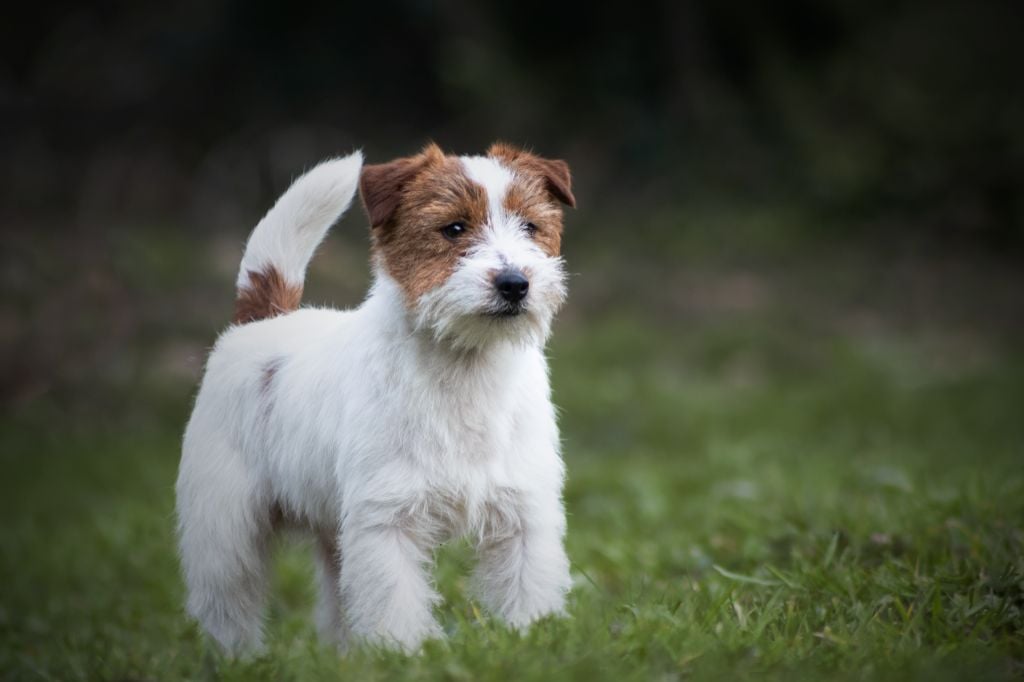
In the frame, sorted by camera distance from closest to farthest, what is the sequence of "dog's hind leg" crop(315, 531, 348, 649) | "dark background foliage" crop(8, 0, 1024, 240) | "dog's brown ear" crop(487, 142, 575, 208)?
"dog's brown ear" crop(487, 142, 575, 208)
"dog's hind leg" crop(315, 531, 348, 649)
"dark background foliage" crop(8, 0, 1024, 240)

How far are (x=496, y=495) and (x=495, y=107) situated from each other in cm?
1362

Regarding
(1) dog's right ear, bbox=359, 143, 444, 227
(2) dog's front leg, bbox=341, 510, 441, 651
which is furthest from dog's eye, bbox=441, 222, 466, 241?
(2) dog's front leg, bbox=341, 510, 441, 651

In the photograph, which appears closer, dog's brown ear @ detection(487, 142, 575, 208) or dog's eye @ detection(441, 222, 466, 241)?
dog's eye @ detection(441, 222, 466, 241)

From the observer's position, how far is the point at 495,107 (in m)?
17.2

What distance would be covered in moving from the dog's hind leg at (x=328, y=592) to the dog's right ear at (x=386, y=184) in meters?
1.53

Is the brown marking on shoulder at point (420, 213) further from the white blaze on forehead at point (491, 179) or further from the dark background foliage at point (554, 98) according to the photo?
the dark background foliage at point (554, 98)

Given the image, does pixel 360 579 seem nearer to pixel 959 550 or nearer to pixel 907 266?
pixel 959 550

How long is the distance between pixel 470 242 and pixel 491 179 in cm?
28

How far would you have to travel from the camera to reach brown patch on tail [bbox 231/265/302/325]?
5.23 meters

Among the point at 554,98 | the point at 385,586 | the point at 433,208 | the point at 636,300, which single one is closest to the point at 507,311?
the point at 433,208

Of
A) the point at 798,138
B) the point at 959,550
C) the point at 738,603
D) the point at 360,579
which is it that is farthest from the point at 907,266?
the point at 360,579

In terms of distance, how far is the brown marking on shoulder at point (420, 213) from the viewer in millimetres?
4223

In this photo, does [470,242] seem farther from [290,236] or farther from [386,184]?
[290,236]

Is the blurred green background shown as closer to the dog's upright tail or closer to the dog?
the dog
